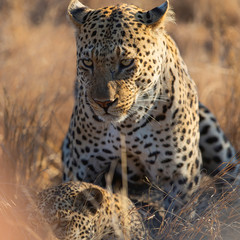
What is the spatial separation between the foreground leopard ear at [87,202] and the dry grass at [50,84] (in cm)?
45

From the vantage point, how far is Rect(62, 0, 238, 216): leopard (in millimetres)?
4801

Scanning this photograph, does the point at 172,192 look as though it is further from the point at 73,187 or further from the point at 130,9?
the point at 130,9

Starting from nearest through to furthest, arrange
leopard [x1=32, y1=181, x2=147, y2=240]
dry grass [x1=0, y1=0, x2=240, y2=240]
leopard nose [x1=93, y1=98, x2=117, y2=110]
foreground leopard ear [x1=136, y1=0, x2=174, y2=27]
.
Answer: leopard [x1=32, y1=181, x2=147, y2=240] → leopard nose [x1=93, y1=98, x2=117, y2=110] → foreground leopard ear [x1=136, y1=0, x2=174, y2=27] → dry grass [x1=0, y1=0, x2=240, y2=240]

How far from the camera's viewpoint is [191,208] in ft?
16.0

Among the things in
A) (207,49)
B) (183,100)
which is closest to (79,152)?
(183,100)

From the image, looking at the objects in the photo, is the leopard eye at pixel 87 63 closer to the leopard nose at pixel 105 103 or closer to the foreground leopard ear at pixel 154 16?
the leopard nose at pixel 105 103

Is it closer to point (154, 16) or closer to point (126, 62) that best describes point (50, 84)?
point (154, 16)

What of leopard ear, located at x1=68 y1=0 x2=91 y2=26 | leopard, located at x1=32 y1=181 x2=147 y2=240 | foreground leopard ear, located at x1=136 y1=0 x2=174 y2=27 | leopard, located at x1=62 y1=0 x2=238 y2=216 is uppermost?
foreground leopard ear, located at x1=136 y1=0 x2=174 y2=27

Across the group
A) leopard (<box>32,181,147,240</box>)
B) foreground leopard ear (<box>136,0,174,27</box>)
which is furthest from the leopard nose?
foreground leopard ear (<box>136,0,174,27</box>)

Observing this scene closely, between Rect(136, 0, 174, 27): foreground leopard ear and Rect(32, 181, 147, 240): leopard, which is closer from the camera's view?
Rect(32, 181, 147, 240): leopard

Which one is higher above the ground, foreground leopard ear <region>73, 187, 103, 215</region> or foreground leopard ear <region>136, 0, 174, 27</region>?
foreground leopard ear <region>136, 0, 174, 27</region>

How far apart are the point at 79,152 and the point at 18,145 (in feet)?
2.58

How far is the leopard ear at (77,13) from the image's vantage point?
511cm

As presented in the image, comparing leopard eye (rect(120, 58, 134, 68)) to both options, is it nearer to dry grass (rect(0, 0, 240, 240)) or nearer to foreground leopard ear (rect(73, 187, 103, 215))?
foreground leopard ear (rect(73, 187, 103, 215))
